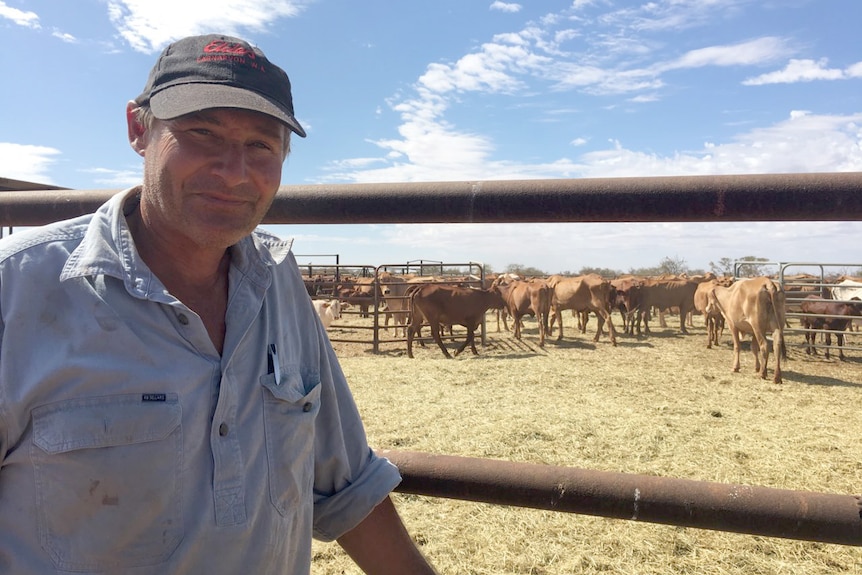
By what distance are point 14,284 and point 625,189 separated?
1.19 meters

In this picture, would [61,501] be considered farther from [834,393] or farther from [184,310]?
[834,393]

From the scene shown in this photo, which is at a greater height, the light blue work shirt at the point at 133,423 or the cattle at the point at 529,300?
the light blue work shirt at the point at 133,423

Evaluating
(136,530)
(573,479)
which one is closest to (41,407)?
(136,530)

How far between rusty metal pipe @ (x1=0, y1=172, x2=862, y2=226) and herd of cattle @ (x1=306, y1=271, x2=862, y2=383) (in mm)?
10966

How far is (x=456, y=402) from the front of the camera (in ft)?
25.2

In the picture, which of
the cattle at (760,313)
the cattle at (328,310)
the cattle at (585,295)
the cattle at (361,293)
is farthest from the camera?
the cattle at (585,295)

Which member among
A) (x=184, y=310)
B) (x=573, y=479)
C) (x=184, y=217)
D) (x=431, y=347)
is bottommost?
(x=431, y=347)

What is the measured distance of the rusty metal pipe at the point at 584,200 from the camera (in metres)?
1.08

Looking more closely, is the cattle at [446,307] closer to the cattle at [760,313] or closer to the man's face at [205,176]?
the cattle at [760,313]

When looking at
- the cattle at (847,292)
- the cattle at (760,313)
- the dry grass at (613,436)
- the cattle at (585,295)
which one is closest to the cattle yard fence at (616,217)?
Result: the dry grass at (613,436)

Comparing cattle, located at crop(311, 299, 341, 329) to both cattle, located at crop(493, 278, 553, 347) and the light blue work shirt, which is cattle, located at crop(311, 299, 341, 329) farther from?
the light blue work shirt

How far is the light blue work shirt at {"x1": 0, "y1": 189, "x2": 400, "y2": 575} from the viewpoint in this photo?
894 millimetres

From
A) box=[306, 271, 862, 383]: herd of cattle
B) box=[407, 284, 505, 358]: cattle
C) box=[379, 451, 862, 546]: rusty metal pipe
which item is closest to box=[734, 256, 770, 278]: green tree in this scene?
box=[306, 271, 862, 383]: herd of cattle

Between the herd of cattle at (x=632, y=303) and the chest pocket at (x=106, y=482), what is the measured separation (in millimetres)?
11697
